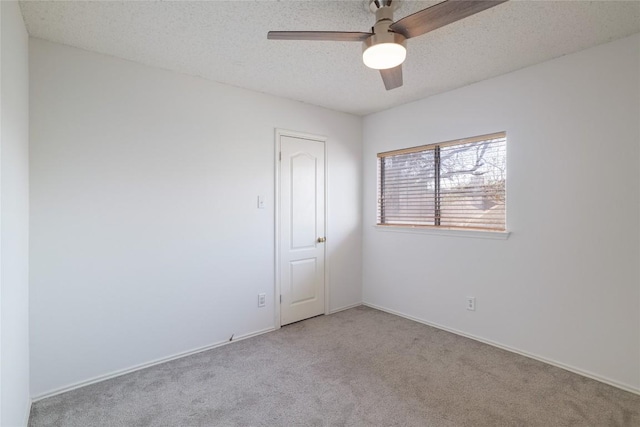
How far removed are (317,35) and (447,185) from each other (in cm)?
221

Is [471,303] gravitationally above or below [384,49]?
below

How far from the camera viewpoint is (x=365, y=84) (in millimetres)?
3049

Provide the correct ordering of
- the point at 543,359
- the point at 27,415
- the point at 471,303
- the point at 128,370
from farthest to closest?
1. the point at 471,303
2. the point at 543,359
3. the point at 128,370
4. the point at 27,415

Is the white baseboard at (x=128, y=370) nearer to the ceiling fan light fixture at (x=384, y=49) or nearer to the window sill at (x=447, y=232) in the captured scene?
the window sill at (x=447, y=232)

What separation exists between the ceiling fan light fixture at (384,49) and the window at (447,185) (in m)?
1.66

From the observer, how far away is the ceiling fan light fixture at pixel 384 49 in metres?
1.71

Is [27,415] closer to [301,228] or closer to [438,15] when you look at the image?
[301,228]

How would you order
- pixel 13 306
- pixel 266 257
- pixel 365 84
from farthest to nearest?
pixel 266 257
pixel 365 84
pixel 13 306

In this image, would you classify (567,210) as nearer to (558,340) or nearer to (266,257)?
(558,340)

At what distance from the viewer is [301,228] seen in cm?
360

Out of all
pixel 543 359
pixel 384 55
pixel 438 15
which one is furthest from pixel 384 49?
pixel 543 359

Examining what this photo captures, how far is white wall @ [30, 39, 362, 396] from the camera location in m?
2.22

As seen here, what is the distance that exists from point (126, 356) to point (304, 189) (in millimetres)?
2222

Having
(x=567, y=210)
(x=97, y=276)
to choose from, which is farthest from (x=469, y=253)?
(x=97, y=276)
